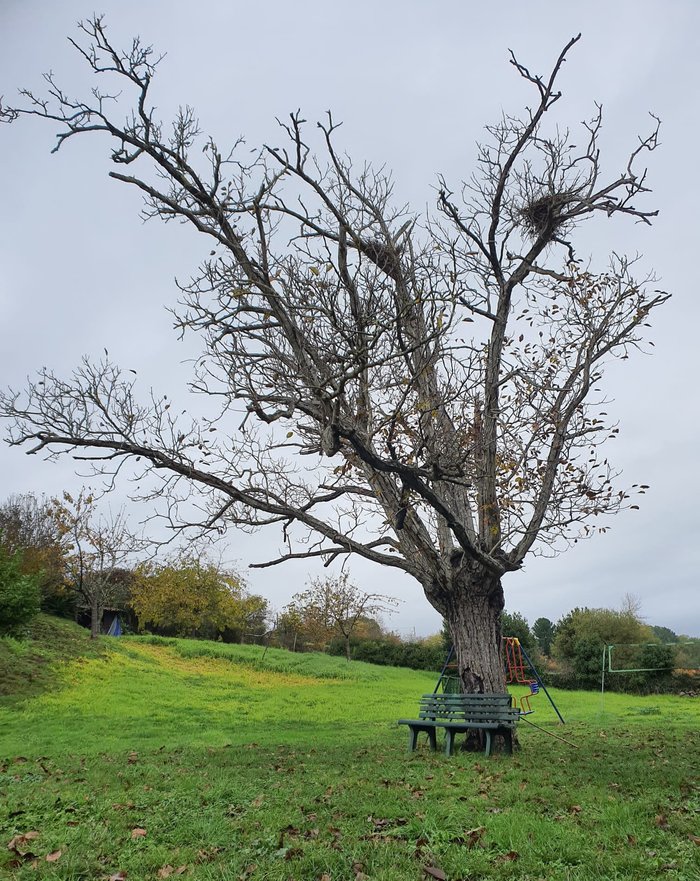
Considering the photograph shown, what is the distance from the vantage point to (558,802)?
561cm

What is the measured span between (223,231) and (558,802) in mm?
8096

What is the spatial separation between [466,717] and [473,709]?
19cm

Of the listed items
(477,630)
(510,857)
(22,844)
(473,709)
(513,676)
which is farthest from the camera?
(513,676)

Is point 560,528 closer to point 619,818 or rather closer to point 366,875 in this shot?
point 619,818

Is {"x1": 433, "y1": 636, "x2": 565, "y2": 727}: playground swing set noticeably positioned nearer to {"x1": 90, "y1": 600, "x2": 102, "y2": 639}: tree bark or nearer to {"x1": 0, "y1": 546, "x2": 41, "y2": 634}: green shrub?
{"x1": 0, "y1": 546, "x2": 41, "y2": 634}: green shrub

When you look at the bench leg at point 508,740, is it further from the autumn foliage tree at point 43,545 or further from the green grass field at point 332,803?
the autumn foliage tree at point 43,545

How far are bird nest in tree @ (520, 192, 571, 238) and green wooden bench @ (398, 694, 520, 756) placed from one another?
765cm

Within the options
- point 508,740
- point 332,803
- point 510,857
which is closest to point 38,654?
point 508,740

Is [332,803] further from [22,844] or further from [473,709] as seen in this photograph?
[473,709]

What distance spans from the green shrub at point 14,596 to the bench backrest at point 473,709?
41.1 feet

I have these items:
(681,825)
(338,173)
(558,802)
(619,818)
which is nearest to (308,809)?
(558,802)

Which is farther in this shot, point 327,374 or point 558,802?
point 327,374

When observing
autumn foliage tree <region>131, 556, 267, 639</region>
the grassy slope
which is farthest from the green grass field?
autumn foliage tree <region>131, 556, 267, 639</region>

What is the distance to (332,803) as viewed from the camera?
5715 millimetres
